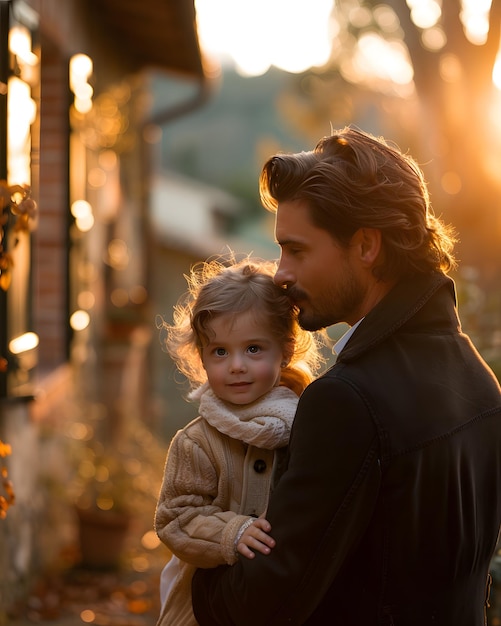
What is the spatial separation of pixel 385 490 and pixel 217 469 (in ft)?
1.83

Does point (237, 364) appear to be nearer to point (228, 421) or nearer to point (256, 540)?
point (228, 421)

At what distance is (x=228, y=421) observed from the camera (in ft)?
7.30

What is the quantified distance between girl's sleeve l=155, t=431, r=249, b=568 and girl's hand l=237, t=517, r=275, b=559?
16 centimetres

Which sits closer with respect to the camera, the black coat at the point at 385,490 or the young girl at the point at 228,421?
the black coat at the point at 385,490

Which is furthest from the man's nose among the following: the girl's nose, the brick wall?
the brick wall

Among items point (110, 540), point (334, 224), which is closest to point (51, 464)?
point (110, 540)

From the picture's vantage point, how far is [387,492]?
1784mm

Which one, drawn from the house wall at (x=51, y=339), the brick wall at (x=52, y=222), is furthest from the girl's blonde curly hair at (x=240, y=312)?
the brick wall at (x=52, y=222)

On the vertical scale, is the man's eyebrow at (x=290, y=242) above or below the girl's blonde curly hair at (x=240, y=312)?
above

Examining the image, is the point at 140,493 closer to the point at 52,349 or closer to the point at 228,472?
the point at 52,349

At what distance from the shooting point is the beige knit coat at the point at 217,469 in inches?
86.0

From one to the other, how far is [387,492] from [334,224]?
1.76ft

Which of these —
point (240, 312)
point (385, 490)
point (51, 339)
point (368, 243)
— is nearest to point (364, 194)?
point (368, 243)

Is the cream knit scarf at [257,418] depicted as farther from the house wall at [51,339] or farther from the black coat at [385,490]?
the house wall at [51,339]
